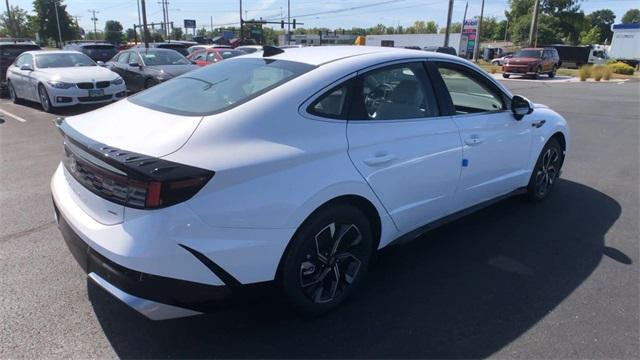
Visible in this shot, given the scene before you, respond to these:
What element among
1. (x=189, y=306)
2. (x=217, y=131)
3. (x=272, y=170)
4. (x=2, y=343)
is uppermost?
(x=217, y=131)

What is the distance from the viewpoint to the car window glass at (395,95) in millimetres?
3025

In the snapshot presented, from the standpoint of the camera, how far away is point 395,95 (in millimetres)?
3332

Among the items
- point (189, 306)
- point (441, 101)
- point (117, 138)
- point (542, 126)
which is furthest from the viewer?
point (542, 126)

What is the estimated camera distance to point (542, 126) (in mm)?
4641

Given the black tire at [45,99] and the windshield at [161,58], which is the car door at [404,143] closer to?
the black tire at [45,99]

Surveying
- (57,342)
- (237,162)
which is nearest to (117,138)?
(237,162)

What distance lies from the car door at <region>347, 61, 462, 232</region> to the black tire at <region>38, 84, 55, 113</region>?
9.71 metres

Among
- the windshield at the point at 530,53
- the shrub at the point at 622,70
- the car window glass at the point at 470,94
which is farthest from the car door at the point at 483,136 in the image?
the shrub at the point at 622,70

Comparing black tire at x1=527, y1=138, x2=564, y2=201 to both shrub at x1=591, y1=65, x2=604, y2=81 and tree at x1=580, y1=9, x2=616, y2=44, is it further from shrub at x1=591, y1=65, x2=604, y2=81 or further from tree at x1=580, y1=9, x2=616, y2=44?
tree at x1=580, y1=9, x2=616, y2=44

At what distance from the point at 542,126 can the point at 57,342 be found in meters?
4.50

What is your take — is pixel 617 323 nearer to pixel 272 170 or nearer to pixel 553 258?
pixel 553 258

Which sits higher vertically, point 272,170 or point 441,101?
point 441,101

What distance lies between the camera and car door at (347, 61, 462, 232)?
2.91 metres

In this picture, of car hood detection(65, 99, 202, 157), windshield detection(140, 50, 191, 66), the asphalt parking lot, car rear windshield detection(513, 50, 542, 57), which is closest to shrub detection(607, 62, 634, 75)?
car rear windshield detection(513, 50, 542, 57)
